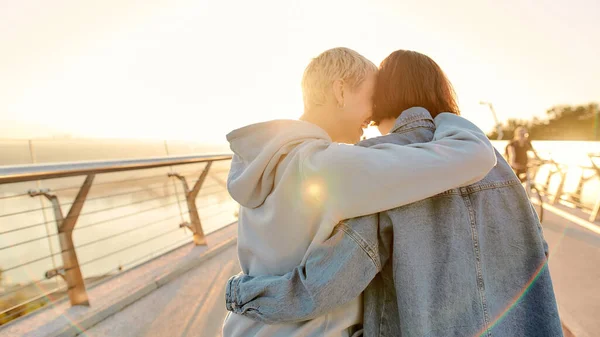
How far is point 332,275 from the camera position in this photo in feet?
2.82

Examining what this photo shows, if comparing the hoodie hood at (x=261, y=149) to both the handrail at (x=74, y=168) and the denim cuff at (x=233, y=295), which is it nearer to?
the denim cuff at (x=233, y=295)

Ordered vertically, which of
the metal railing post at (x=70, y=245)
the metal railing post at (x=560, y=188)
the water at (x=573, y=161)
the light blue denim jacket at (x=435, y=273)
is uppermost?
the light blue denim jacket at (x=435, y=273)

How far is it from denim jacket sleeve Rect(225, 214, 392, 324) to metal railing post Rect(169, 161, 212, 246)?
298 cm

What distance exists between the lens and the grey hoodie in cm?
85

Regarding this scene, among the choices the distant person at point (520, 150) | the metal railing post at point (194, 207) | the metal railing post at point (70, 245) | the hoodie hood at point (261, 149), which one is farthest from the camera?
the distant person at point (520, 150)

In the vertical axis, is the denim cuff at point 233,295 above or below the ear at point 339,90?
below

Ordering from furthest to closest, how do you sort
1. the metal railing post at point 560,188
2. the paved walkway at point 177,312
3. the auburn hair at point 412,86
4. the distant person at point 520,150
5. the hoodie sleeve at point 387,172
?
the metal railing post at point 560,188 < the distant person at point 520,150 < the paved walkway at point 177,312 < the auburn hair at point 412,86 < the hoodie sleeve at point 387,172

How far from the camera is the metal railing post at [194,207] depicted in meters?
3.75

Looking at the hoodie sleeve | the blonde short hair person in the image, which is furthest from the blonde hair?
the hoodie sleeve

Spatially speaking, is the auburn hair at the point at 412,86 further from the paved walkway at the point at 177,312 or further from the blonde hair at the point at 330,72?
the paved walkway at the point at 177,312

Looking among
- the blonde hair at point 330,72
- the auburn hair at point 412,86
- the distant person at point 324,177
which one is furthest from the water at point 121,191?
the auburn hair at point 412,86

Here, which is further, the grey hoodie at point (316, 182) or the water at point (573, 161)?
the water at point (573, 161)

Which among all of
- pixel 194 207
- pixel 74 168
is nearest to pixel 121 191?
pixel 194 207

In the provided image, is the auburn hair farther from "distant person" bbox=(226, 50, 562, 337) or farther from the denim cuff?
Answer: the denim cuff
